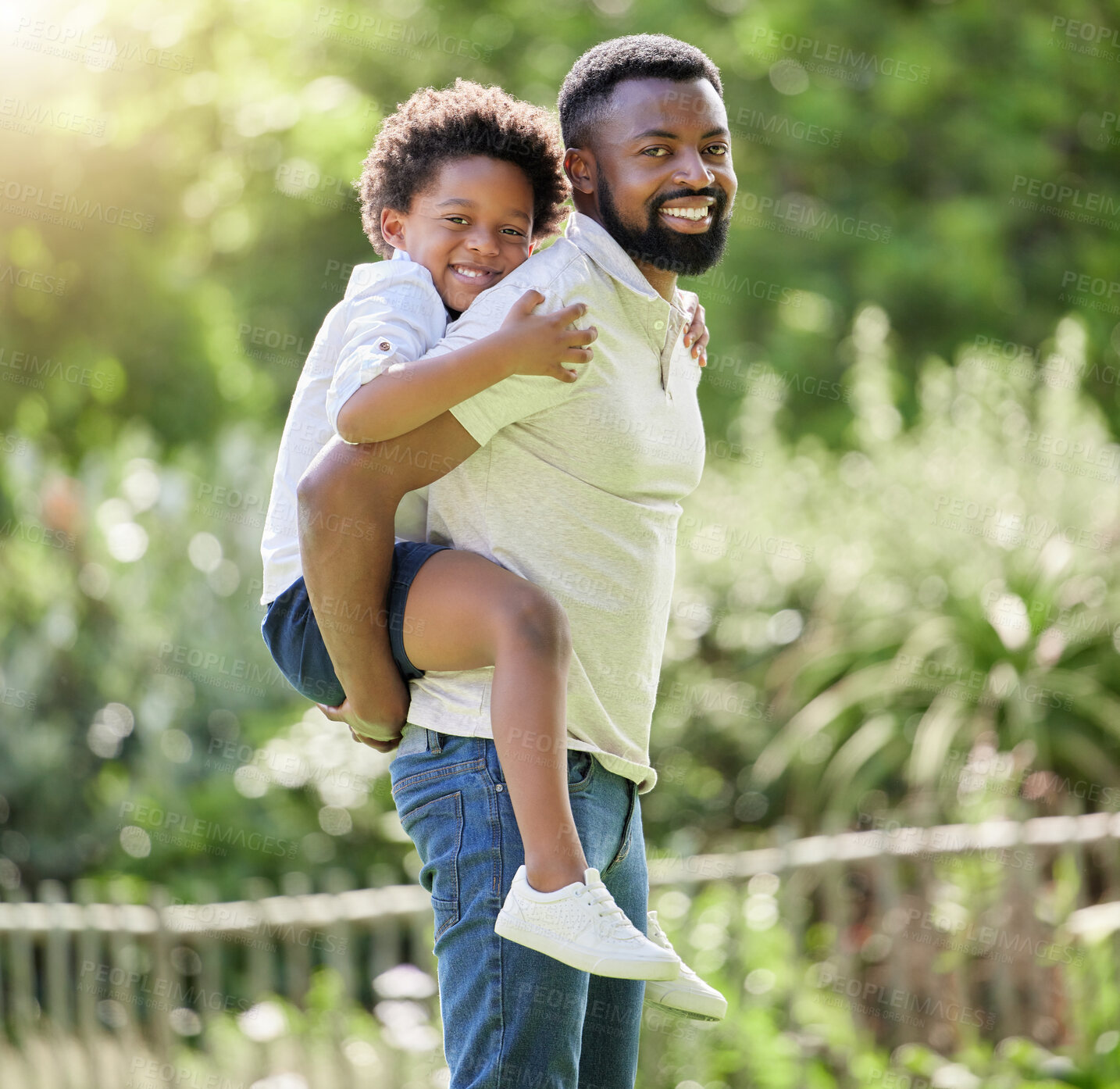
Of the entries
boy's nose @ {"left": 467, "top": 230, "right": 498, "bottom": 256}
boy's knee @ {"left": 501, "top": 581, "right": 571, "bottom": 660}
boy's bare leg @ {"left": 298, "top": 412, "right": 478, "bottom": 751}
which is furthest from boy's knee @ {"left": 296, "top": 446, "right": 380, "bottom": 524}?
boy's nose @ {"left": 467, "top": 230, "right": 498, "bottom": 256}

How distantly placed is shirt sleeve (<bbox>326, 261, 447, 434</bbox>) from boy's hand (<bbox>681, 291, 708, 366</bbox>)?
381 mm

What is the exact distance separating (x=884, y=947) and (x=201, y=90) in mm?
6015

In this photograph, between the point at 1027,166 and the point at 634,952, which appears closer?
the point at 634,952

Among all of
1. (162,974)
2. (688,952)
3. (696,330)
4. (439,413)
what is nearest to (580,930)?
(439,413)

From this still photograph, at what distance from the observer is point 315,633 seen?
1858 mm

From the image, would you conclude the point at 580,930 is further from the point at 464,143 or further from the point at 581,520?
the point at 464,143

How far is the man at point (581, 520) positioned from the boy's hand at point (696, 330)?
69 mm

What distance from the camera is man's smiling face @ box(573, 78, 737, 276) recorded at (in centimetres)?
187

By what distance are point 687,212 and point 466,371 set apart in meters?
0.44

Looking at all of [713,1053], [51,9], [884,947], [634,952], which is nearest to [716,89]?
[634,952]

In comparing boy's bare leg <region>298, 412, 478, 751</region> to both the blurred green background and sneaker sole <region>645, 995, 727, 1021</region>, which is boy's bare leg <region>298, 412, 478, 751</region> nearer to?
sneaker sole <region>645, 995, 727, 1021</region>

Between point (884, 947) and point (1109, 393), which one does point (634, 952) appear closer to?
point (884, 947)

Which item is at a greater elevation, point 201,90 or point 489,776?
point 201,90

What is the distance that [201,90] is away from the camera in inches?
305
